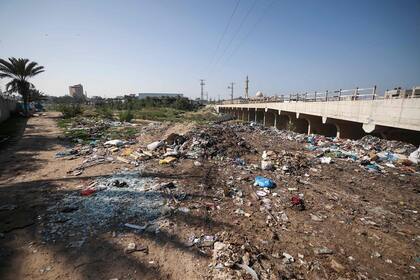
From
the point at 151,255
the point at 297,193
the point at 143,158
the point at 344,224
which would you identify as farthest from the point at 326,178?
the point at 143,158

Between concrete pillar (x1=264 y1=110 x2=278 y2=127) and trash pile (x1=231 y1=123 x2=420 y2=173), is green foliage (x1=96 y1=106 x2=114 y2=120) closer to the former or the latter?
concrete pillar (x1=264 y1=110 x2=278 y2=127)

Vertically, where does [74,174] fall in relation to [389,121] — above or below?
below

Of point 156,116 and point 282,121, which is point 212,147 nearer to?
point 282,121

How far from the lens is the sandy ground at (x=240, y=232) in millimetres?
3010

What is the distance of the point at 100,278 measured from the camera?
2805 millimetres

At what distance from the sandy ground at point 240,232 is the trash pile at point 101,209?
0.74 ft

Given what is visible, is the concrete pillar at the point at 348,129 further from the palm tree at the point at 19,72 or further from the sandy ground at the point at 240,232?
the palm tree at the point at 19,72

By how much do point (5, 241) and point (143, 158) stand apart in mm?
4520

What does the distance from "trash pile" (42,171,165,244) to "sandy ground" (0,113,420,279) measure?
226mm

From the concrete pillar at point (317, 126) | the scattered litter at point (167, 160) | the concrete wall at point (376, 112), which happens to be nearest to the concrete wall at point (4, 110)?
the scattered litter at point (167, 160)

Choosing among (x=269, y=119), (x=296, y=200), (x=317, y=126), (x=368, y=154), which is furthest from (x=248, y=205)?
(x=269, y=119)

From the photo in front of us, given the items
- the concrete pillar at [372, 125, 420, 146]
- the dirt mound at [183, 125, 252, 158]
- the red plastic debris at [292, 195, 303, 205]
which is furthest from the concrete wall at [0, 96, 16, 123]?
the concrete pillar at [372, 125, 420, 146]

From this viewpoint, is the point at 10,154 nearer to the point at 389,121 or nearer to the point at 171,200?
the point at 171,200

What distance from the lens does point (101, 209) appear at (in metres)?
4.39
